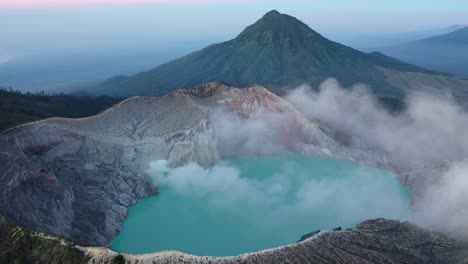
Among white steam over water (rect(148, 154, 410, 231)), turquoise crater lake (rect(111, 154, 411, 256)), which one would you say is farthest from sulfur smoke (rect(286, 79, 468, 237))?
white steam over water (rect(148, 154, 410, 231))

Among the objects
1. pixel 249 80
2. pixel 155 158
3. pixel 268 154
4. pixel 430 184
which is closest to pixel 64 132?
pixel 155 158

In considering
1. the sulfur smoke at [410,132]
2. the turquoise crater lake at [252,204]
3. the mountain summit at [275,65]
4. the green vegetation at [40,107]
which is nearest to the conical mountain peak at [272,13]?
the mountain summit at [275,65]

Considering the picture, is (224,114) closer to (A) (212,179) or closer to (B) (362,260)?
(A) (212,179)

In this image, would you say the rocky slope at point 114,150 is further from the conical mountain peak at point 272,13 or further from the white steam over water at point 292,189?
the conical mountain peak at point 272,13

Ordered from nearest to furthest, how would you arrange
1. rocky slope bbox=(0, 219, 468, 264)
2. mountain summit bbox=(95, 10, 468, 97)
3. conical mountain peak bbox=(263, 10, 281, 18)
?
rocky slope bbox=(0, 219, 468, 264) < mountain summit bbox=(95, 10, 468, 97) < conical mountain peak bbox=(263, 10, 281, 18)

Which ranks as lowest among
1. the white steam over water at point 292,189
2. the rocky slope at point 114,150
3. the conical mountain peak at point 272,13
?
the white steam over water at point 292,189

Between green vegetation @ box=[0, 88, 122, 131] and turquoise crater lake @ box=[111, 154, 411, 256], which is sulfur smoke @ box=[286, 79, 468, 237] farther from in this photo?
green vegetation @ box=[0, 88, 122, 131]

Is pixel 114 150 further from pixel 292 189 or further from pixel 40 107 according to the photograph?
pixel 40 107
